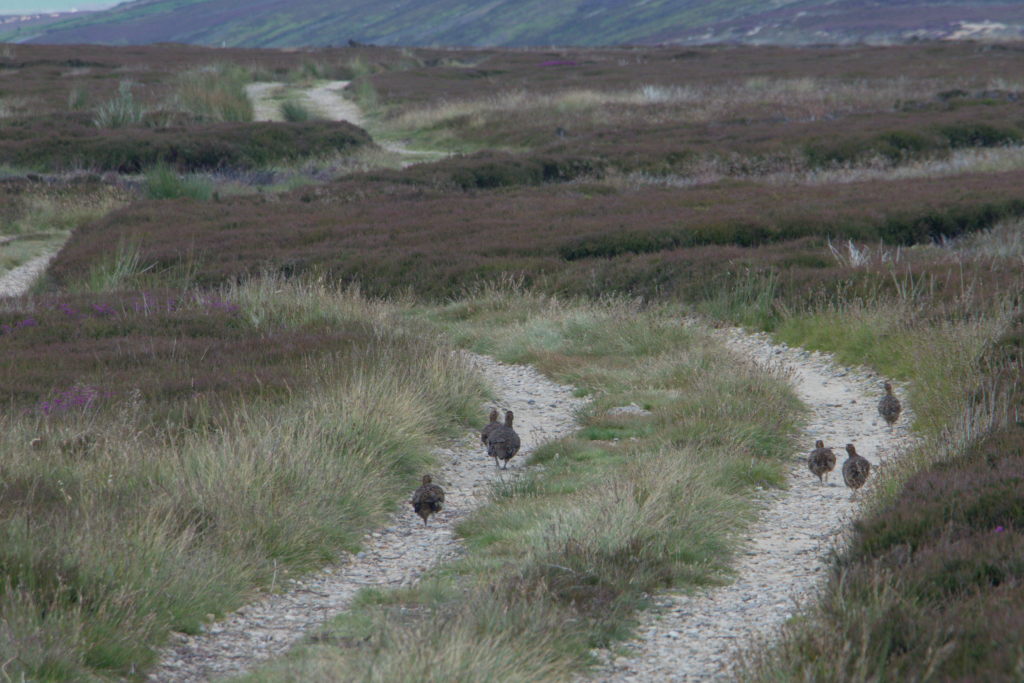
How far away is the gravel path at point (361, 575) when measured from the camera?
502 centimetres

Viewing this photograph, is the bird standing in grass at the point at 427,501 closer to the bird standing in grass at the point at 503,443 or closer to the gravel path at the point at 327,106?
the bird standing in grass at the point at 503,443

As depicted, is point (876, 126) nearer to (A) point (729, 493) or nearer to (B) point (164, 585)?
(A) point (729, 493)

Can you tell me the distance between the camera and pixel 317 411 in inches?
324

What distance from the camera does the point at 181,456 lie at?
7160mm

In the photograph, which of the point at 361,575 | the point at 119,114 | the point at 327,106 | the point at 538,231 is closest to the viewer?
the point at 361,575

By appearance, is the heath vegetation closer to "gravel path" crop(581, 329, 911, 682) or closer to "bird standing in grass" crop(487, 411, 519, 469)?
"gravel path" crop(581, 329, 911, 682)

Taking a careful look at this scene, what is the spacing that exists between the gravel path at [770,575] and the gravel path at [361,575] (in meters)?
1.51

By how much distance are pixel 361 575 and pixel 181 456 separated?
1726 millimetres

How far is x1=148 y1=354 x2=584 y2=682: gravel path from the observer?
5020 mm

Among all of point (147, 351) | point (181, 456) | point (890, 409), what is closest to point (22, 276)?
point (147, 351)

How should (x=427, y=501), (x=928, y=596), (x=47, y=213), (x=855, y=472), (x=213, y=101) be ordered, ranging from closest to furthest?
(x=928, y=596), (x=427, y=501), (x=855, y=472), (x=47, y=213), (x=213, y=101)

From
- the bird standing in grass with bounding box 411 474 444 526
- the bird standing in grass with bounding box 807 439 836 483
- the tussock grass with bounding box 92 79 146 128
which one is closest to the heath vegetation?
the bird standing in grass with bounding box 411 474 444 526

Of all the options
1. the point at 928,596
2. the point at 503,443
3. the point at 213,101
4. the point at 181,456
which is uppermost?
the point at 213,101

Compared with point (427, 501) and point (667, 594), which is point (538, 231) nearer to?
point (427, 501)
